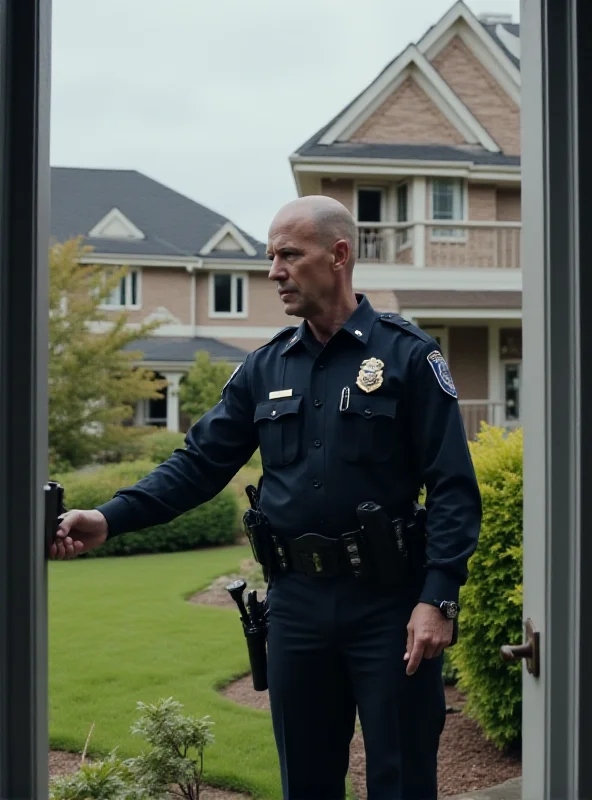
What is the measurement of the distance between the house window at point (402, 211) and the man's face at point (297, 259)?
1488cm

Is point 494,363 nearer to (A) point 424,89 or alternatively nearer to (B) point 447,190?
(B) point 447,190

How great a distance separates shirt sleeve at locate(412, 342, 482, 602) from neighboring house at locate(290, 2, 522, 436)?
13832 mm

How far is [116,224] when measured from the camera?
24.5m

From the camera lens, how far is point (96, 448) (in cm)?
1462

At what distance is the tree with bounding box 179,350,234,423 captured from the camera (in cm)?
1909

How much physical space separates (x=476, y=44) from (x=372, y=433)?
18.2 meters

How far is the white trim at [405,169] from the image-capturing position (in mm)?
15945

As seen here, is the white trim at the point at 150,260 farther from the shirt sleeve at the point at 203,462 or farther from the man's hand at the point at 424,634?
the man's hand at the point at 424,634

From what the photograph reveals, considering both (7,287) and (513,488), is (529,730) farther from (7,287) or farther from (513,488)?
(513,488)

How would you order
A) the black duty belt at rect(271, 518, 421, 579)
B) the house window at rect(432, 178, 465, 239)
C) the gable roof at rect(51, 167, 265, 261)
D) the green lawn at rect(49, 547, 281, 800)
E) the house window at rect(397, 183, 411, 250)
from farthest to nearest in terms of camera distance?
the gable roof at rect(51, 167, 265, 261), the house window at rect(432, 178, 465, 239), the house window at rect(397, 183, 411, 250), the green lawn at rect(49, 547, 281, 800), the black duty belt at rect(271, 518, 421, 579)

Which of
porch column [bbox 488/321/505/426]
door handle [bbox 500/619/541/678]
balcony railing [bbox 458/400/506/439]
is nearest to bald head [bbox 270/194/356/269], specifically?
door handle [bbox 500/619/541/678]

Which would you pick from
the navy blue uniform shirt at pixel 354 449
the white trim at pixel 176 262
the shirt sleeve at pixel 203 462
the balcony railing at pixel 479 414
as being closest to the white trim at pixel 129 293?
the white trim at pixel 176 262

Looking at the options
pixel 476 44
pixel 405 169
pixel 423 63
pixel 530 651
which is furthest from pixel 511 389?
pixel 530 651

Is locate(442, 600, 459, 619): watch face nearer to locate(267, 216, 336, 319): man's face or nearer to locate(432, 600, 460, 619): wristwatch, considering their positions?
locate(432, 600, 460, 619): wristwatch
